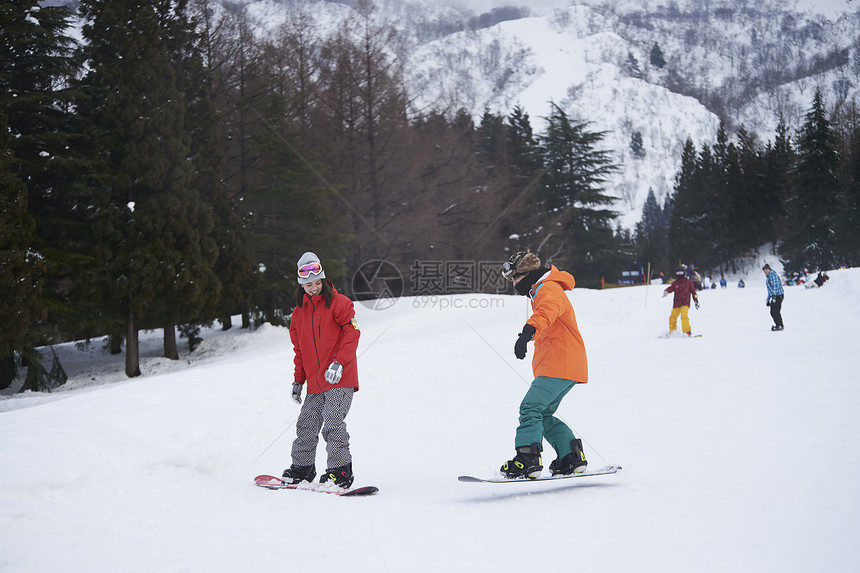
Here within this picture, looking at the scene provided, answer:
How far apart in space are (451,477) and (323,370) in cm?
181

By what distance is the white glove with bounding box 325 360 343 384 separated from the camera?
4969 millimetres

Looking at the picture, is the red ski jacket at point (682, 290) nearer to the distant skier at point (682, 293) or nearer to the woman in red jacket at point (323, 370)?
the distant skier at point (682, 293)

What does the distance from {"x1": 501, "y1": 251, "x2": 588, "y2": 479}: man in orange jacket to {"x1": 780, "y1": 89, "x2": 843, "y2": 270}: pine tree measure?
5655cm

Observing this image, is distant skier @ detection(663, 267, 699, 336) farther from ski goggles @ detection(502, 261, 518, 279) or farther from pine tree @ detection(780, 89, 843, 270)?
pine tree @ detection(780, 89, 843, 270)

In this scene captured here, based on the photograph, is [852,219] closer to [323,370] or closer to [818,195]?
[818,195]

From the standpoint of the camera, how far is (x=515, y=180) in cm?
4862

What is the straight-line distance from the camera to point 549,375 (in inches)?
201

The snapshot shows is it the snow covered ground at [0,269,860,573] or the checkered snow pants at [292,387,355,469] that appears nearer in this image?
the snow covered ground at [0,269,860,573]

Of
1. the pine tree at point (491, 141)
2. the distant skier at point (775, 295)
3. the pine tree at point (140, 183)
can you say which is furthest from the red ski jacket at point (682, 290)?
the pine tree at point (491, 141)

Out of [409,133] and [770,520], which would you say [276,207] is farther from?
[770,520]

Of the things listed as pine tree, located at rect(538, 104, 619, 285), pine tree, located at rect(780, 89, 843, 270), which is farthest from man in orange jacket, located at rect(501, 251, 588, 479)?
pine tree, located at rect(780, 89, 843, 270)

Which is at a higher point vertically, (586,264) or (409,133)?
(409,133)

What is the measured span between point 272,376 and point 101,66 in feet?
41.8

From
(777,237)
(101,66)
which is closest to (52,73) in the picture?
(101,66)
